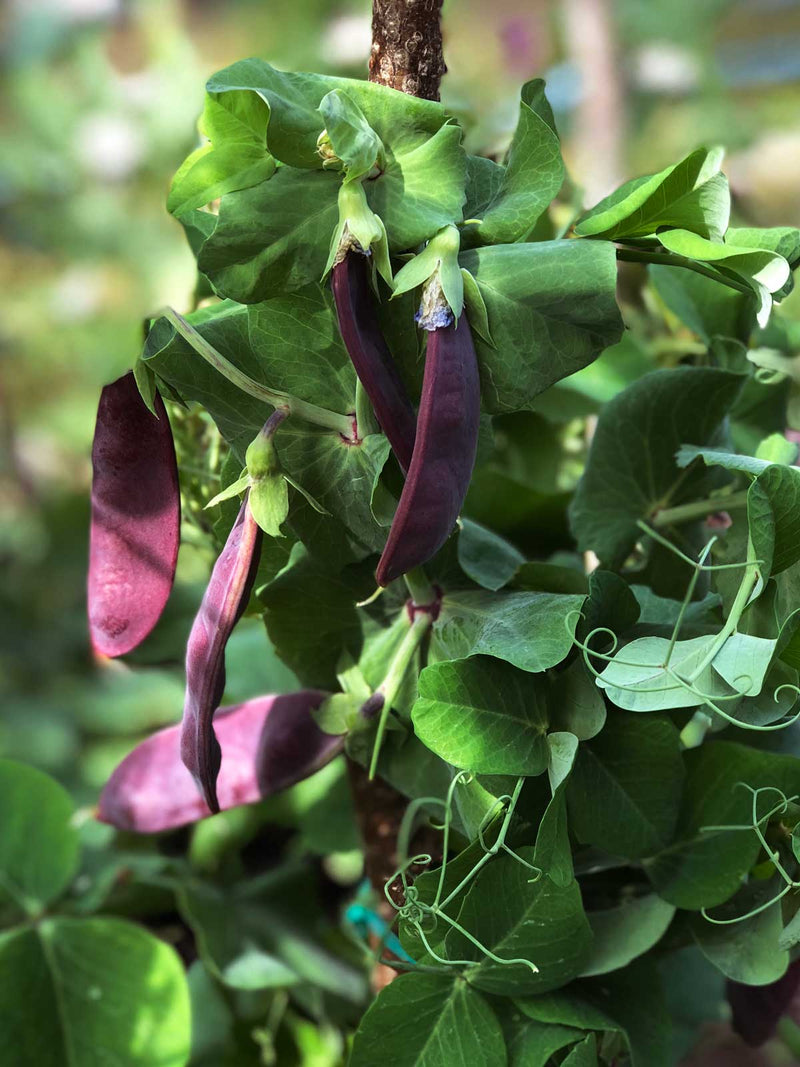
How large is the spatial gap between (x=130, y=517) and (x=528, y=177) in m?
0.14

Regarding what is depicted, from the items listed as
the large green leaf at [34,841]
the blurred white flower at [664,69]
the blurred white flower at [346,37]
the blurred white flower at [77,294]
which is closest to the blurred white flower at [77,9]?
the blurred white flower at [346,37]

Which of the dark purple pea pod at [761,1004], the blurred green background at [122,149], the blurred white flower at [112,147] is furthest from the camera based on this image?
the blurred white flower at [112,147]

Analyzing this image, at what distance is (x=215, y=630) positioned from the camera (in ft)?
0.88

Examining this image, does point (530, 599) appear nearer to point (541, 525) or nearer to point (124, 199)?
point (541, 525)

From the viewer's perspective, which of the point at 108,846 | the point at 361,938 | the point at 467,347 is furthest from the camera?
the point at 108,846

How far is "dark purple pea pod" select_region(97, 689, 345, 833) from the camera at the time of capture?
0.35 metres

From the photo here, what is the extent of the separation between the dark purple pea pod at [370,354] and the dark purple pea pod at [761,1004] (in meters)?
0.22

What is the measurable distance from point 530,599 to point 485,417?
5 cm

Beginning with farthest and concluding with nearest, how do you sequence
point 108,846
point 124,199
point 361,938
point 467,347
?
point 124,199 < point 108,846 < point 361,938 < point 467,347

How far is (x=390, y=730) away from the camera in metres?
0.33

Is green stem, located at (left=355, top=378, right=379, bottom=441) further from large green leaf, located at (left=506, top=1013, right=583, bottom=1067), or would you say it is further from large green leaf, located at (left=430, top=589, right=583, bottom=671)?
large green leaf, located at (left=506, top=1013, right=583, bottom=1067)

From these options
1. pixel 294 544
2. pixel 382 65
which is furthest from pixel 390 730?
pixel 382 65

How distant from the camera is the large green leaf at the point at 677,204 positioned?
26cm

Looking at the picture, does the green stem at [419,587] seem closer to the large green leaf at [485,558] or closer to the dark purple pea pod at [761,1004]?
the large green leaf at [485,558]
